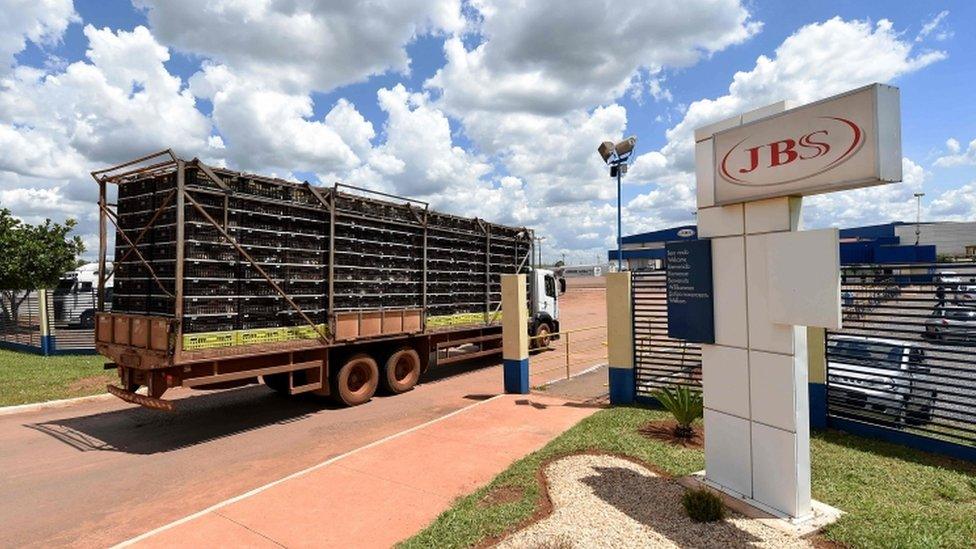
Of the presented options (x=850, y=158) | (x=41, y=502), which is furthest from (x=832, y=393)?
(x=41, y=502)

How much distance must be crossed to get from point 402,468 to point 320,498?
1146 mm

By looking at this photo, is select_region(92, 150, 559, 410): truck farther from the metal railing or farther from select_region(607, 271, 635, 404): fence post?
select_region(607, 271, 635, 404): fence post

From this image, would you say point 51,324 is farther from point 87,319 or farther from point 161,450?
point 161,450

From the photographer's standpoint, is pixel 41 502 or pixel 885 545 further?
pixel 41 502

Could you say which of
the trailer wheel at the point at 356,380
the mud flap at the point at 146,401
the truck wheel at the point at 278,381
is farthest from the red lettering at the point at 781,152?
the truck wheel at the point at 278,381

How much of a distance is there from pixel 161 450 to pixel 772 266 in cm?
849

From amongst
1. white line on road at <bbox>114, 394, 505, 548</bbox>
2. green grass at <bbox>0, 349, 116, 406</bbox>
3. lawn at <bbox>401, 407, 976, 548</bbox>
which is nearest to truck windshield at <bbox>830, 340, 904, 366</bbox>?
lawn at <bbox>401, 407, 976, 548</bbox>

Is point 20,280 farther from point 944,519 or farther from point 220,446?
point 944,519

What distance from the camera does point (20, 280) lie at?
19.2 metres

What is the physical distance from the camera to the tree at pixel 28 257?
1900 cm

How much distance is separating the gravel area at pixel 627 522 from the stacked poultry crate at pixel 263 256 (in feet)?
18.6

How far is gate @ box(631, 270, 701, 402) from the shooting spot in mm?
8898

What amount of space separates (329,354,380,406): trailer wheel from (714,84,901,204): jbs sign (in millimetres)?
7454

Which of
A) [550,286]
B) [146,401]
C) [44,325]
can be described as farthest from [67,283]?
[550,286]
